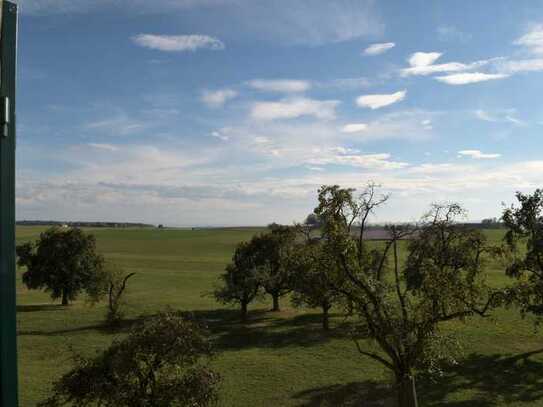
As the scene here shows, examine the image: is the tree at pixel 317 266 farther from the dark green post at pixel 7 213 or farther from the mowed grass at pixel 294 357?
the dark green post at pixel 7 213

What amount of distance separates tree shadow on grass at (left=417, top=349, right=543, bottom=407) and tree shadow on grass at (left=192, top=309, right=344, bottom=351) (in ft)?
38.7

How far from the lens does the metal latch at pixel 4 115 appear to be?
329cm

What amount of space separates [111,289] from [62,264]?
35.5 ft

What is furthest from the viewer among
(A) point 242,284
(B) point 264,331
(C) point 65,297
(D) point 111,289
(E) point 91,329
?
(C) point 65,297

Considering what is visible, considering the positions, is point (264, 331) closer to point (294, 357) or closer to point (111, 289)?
point (294, 357)


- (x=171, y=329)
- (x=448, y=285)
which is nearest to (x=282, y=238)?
(x=448, y=285)

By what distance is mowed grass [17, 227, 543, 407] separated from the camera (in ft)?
90.4

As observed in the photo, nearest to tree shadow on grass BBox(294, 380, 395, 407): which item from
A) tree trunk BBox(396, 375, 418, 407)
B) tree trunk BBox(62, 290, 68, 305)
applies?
tree trunk BBox(396, 375, 418, 407)

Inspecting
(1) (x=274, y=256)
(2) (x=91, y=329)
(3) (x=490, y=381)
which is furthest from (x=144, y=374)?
(1) (x=274, y=256)

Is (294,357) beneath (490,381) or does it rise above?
above

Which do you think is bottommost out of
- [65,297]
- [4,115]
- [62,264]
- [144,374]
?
[65,297]

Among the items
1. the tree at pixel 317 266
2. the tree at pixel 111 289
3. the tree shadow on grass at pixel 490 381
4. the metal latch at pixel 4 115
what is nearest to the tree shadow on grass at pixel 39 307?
the tree at pixel 111 289

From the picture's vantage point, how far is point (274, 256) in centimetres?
5259

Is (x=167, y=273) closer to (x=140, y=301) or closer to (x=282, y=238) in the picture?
(x=140, y=301)
